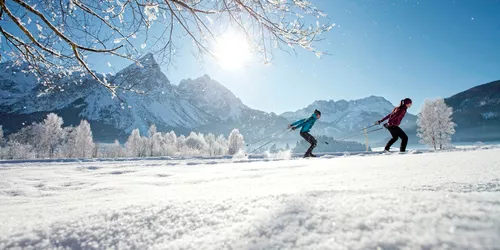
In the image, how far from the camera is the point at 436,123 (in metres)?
35.8

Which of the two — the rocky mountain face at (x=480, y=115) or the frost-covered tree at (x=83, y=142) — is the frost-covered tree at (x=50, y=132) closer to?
the frost-covered tree at (x=83, y=142)

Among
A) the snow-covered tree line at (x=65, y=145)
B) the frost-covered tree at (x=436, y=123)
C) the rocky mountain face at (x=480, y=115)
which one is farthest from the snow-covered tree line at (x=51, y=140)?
the rocky mountain face at (x=480, y=115)

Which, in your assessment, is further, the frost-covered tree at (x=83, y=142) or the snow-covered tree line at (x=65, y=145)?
the frost-covered tree at (x=83, y=142)

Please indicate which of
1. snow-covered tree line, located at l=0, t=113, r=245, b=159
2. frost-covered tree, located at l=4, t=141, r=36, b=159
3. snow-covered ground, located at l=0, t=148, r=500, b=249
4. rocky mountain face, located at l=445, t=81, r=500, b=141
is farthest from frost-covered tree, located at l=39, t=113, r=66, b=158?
rocky mountain face, located at l=445, t=81, r=500, b=141

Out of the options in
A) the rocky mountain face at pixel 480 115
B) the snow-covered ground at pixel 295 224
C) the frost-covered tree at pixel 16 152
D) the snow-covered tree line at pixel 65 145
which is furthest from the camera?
the rocky mountain face at pixel 480 115

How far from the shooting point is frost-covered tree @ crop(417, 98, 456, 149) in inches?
1388

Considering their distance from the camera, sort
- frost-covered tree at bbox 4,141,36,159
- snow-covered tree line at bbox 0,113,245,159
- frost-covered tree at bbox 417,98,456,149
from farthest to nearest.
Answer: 1. snow-covered tree line at bbox 0,113,245,159
2. frost-covered tree at bbox 4,141,36,159
3. frost-covered tree at bbox 417,98,456,149

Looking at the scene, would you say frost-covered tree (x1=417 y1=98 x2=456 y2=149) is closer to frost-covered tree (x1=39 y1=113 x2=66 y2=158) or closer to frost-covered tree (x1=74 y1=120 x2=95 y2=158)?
frost-covered tree (x1=74 y1=120 x2=95 y2=158)

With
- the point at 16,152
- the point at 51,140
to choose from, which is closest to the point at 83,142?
the point at 51,140

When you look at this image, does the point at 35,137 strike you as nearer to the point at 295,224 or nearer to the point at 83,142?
the point at 83,142

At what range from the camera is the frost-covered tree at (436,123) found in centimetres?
3525

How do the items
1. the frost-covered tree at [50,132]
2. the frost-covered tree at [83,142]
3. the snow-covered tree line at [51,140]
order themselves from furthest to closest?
the frost-covered tree at [83,142] < the frost-covered tree at [50,132] < the snow-covered tree line at [51,140]

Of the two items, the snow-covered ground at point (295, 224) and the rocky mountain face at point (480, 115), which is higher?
the rocky mountain face at point (480, 115)

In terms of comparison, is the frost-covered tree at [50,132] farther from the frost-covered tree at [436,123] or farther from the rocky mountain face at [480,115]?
the rocky mountain face at [480,115]
